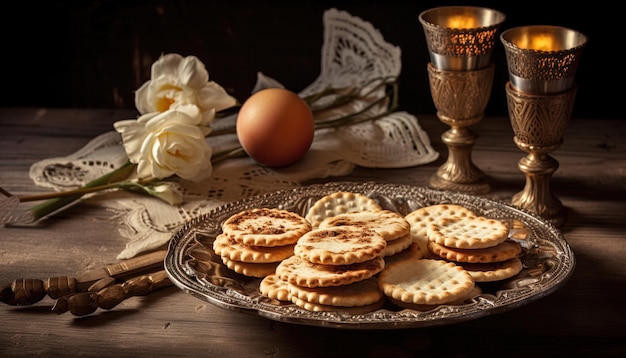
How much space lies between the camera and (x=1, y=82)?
5.63 feet

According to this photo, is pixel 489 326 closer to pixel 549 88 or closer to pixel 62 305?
pixel 549 88

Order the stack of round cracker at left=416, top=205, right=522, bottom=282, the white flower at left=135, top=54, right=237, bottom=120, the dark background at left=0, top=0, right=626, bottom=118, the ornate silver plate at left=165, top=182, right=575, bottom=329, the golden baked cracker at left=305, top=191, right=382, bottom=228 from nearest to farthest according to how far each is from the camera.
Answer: the ornate silver plate at left=165, top=182, right=575, bottom=329 → the stack of round cracker at left=416, top=205, right=522, bottom=282 → the golden baked cracker at left=305, top=191, right=382, bottom=228 → the white flower at left=135, top=54, right=237, bottom=120 → the dark background at left=0, top=0, right=626, bottom=118

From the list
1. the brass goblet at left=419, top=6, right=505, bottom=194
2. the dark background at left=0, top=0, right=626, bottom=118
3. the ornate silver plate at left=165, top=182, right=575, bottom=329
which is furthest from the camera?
the dark background at left=0, top=0, right=626, bottom=118

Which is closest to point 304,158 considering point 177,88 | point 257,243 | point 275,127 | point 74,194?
point 275,127

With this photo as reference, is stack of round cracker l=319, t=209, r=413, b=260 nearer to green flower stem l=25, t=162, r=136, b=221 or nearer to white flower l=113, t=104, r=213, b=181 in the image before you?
white flower l=113, t=104, r=213, b=181

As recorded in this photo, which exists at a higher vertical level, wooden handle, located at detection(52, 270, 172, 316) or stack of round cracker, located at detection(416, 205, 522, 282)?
stack of round cracker, located at detection(416, 205, 522, 282)

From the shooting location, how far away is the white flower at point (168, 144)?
3.86ft

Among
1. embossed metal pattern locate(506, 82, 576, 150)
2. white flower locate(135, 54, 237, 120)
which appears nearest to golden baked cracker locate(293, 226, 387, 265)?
embossed metal pattern locate(506, 82, 576, 150)

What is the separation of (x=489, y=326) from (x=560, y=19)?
2.79ft

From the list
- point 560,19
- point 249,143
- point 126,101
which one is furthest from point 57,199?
point 560,19

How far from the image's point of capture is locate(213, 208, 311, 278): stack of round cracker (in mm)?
895

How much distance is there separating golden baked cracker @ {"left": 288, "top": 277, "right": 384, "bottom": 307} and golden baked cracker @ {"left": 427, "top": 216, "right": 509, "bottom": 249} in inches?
4.2

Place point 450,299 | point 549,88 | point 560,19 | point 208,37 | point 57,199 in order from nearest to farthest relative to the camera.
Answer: point 450,299, point 549,88, point 57,199, point 560,19, point 208,37

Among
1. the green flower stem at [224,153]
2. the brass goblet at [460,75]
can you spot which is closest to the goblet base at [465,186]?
the brass goblet at [460,75]
